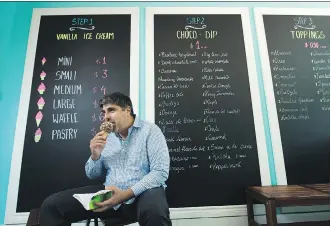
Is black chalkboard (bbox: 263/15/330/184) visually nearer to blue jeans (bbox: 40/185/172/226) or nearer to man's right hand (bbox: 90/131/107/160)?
blue jeans (bbox: 40/185/172/226)

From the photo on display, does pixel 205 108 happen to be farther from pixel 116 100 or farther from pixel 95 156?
pixel 95 156

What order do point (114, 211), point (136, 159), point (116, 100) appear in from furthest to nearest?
point (116, 100) → point (136, 159) → point (114, 211)

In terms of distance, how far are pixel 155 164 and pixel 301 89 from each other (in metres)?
1.75

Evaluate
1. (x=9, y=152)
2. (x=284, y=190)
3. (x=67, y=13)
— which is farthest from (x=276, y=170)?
(x=67, y=13)

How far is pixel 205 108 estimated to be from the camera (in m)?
2.22

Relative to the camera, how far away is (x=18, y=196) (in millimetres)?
1958

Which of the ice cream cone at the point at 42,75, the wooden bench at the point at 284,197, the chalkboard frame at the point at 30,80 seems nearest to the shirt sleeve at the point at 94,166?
the chalkboard frame at the point at 30,80

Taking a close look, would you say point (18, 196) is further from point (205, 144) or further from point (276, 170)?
point (276, 170)

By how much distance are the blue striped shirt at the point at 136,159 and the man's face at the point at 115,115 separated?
84mm

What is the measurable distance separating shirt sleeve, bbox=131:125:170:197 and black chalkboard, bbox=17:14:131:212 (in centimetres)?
75

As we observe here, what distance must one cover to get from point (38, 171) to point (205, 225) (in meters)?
1.53

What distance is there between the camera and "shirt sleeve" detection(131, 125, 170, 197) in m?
1.38

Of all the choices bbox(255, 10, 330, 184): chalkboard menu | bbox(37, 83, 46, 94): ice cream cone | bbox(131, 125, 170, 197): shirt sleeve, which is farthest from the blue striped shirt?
bbox(255, 10, 330, 184): chalkboard menu

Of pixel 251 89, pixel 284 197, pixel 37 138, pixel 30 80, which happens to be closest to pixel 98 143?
pixel 37 138
